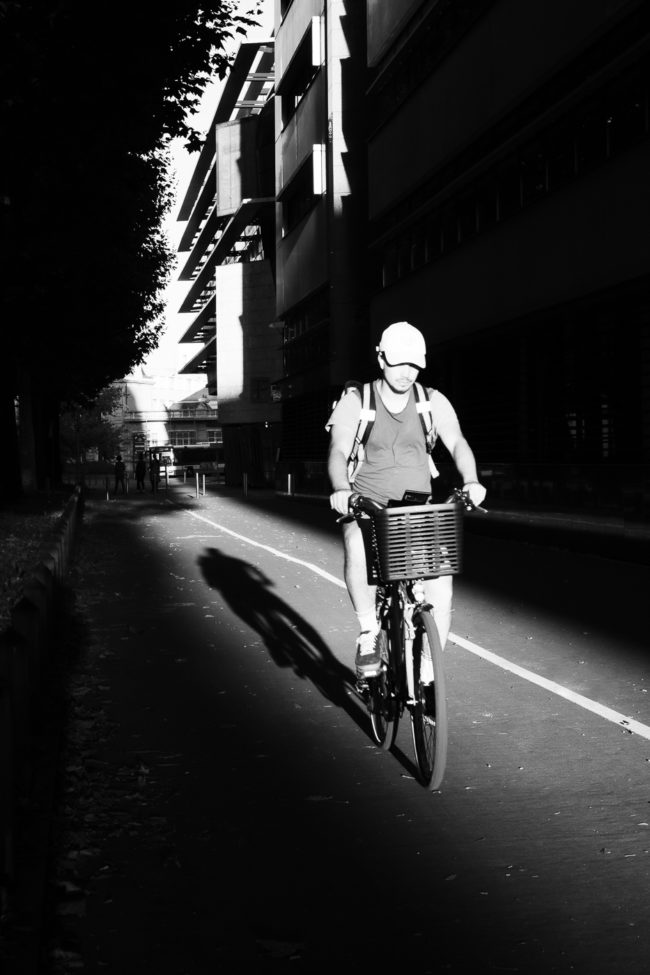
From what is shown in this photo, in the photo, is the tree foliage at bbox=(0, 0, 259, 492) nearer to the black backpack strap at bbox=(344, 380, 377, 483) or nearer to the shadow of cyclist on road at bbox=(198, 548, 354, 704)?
the shadow of cyclist on road at bbox=(198, 548, 354, 704)

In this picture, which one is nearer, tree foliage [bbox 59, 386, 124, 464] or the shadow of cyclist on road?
the shadow of cyclist on road

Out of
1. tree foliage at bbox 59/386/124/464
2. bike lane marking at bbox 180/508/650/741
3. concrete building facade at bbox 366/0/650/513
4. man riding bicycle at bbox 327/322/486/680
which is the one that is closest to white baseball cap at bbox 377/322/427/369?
man riding bicycle at bbox 327/322/486/680

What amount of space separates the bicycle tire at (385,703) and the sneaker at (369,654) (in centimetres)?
4

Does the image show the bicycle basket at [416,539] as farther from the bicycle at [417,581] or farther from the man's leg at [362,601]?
the man's leg at [362,601]

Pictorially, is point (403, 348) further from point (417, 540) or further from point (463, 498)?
point (417, 540)

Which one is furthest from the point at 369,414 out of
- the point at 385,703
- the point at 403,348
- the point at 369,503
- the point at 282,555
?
the point at 282,555

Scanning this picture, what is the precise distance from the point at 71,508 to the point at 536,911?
17.8 m

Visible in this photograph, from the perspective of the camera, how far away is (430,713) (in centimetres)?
551

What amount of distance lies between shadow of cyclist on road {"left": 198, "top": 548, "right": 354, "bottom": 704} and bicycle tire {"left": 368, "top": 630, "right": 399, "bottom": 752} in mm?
1309

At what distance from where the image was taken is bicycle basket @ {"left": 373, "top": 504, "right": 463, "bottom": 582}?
542 centimetres

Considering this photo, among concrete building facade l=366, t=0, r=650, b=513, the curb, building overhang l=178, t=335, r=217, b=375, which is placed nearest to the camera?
the curb

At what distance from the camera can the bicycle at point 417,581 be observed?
5422 millimetres

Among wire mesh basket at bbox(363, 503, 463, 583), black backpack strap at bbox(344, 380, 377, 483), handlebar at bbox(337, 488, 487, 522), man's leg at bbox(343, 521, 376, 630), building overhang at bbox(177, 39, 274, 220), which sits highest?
building overhang at bbox(177, 39, 274, 220)

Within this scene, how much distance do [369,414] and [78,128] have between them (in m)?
10.9
